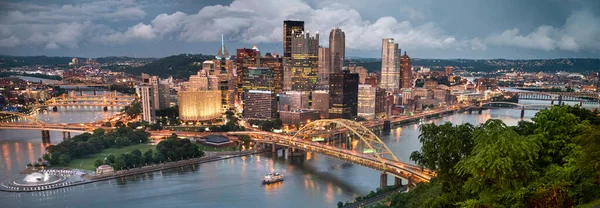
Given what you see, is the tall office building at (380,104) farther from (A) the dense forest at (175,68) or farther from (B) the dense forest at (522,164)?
(A) the dense forest at (175,68)

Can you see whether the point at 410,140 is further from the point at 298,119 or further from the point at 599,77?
the point at 599,77

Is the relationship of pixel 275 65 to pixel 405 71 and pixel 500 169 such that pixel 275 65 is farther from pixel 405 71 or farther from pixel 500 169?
pixel 500 169

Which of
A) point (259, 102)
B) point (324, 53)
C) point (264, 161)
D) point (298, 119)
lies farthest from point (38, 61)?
point (264, 161)

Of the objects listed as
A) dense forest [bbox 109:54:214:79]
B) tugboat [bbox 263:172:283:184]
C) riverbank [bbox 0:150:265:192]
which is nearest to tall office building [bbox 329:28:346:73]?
dense forest [bbox 109:54:214:79]

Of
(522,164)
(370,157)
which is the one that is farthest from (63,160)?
(522,164)

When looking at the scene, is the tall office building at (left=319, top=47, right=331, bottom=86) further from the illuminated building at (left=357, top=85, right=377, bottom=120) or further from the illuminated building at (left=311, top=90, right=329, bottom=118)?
the illuminated building at (left=311, top=90, right=329, bottom=118)

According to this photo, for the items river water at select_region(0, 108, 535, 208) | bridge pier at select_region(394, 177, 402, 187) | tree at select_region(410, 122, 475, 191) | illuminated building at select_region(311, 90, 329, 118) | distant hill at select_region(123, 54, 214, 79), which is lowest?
river water at select_region(0, 108, 535, 208)
